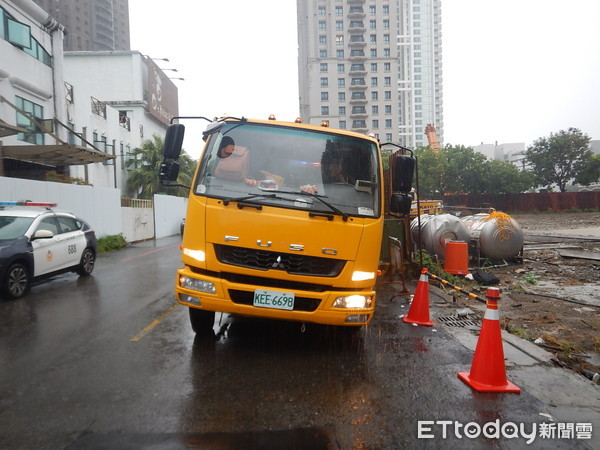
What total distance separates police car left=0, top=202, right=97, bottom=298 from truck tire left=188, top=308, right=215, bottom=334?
4131 mm

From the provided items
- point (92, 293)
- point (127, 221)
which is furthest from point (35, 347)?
point (127, 221)

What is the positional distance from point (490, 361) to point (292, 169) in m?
2.80

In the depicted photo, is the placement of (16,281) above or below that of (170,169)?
below

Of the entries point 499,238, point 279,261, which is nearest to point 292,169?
point 279,261

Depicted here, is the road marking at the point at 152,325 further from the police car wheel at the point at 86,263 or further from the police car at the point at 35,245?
the police car wheel at the point at 86,263

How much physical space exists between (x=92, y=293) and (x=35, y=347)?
3367 millimetres

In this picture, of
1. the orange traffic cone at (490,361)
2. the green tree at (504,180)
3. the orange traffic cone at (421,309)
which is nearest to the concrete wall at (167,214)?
the orange traffic cone at (421,309)

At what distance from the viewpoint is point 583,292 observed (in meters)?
8.48

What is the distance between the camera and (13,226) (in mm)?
7738

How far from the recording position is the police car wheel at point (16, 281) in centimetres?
711

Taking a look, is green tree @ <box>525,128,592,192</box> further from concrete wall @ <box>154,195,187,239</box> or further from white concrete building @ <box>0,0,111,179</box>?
white concrete building @ <box>0,0,111,179</box>

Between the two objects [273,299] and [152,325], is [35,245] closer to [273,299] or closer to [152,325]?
[152,325]

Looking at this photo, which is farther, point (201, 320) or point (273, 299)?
point (201, 320)

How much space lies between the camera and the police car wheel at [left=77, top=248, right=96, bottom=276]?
9.81 m
